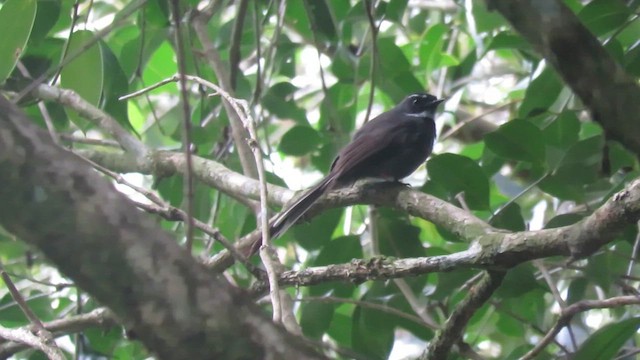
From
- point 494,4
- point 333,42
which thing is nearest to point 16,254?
point 333,42

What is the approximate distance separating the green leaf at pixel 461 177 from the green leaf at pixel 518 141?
0.10 meters

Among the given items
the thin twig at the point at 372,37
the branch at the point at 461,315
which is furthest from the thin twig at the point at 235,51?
the branch at the point at 461,315

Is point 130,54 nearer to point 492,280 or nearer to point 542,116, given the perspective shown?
point 542,116

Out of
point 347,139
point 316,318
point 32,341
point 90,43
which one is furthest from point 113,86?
point 32,341

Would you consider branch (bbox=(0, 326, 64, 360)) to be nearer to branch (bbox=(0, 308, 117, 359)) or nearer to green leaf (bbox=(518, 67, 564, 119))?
branch (bbox=(0, 308, 117, 359))

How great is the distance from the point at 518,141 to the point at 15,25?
5.56 feet

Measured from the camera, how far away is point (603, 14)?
3.15m

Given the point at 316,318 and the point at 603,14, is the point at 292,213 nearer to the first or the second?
the point at 316,318

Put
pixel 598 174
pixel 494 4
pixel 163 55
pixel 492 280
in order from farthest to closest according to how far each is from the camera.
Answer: pixel 163 55, pixel 598 174, pixel 492 280, pixel 494 4

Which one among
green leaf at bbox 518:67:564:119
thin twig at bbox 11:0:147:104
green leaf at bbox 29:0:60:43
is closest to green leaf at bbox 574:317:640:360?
green leaf at bbox 518:67:564:119

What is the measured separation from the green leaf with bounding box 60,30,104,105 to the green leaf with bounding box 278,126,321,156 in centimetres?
80

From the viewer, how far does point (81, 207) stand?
144 cm

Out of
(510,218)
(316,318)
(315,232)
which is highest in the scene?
(315,232)

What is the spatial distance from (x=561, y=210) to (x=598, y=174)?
0.85 metres
